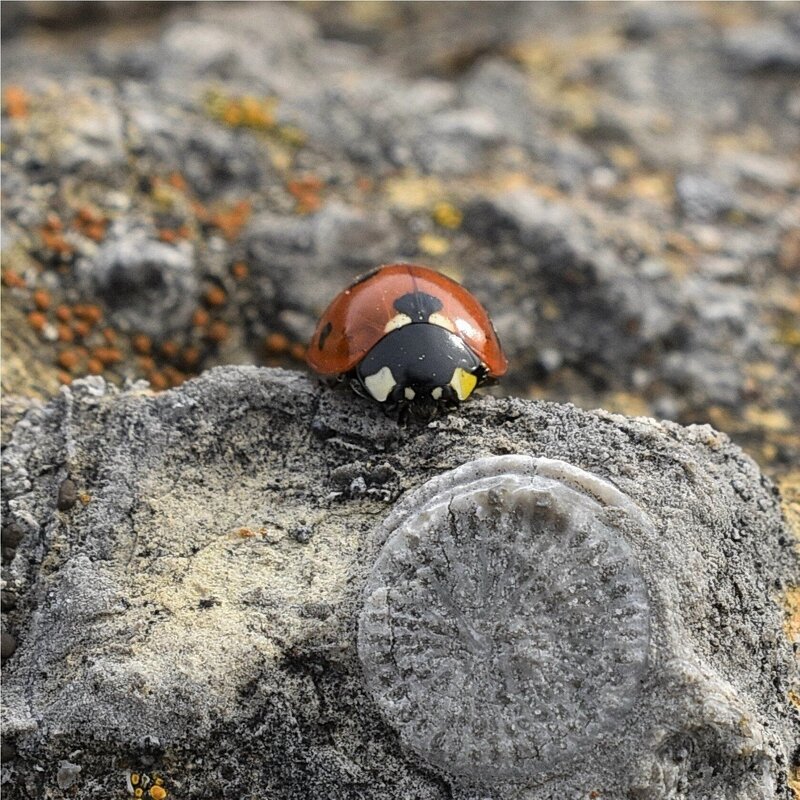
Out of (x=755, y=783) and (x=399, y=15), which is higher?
(x=755, y=783)

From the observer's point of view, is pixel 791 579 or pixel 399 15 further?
pixel 399 15

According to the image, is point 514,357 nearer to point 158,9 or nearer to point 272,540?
point 272,540

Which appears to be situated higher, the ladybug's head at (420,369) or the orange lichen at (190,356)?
the ladybug's head at (420,369)

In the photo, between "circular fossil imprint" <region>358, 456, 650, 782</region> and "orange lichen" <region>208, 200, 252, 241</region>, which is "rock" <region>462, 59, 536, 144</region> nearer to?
"orange lichen" <region>208, 200, 252, 241</region>

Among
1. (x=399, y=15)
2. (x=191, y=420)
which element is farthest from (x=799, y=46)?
(x=191, y=420)

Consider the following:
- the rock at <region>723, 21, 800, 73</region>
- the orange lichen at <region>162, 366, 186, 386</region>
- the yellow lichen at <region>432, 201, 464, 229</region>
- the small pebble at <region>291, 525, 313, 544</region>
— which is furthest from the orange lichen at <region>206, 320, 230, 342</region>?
the rock at <region>723, 21, 800, 73</region>

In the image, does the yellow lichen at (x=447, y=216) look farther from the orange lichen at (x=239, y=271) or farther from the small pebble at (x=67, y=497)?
the small pebble at (x=67, y=497)

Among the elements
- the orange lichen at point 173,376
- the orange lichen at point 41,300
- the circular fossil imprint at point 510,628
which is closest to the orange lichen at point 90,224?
the orange lichen at point 41,300
